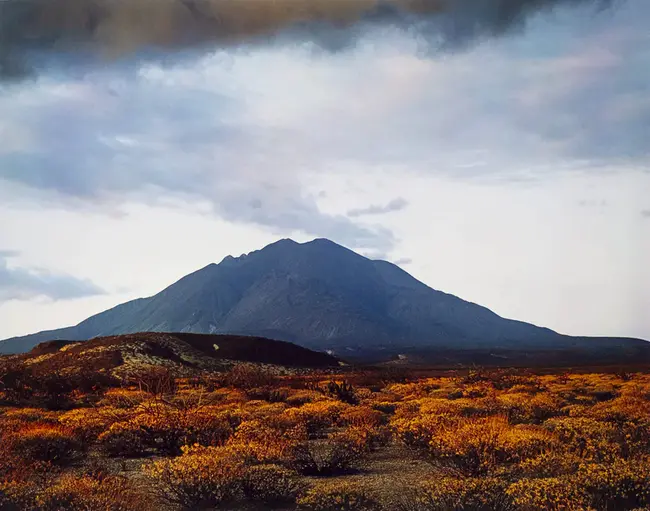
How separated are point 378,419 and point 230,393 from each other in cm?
1122

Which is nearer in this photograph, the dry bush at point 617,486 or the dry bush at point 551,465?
the dry bush at point 617,486

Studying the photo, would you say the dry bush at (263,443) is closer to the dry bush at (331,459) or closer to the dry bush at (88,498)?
the dry bush at (331,459)

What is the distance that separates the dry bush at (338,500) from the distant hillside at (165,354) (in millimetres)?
40287

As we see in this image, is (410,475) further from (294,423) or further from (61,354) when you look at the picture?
(61,354)

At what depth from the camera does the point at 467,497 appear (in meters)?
8.57

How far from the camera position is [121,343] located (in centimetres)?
5909

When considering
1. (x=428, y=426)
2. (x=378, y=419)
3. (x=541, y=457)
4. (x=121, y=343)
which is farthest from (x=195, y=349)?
(x=541, y=457)

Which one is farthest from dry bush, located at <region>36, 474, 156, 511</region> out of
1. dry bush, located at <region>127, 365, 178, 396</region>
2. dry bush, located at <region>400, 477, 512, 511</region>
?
dry bush, located at <region>127, 365, 178, 396</region>

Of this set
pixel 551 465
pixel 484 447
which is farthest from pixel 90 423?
pixel 551 465

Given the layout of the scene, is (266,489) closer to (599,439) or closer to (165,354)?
(599,439)

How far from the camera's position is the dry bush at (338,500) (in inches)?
359

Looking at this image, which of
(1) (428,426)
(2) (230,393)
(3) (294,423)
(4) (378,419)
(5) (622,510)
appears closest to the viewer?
(5) (622,510)

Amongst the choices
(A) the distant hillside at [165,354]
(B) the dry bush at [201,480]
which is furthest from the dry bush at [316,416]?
(A) the distant hillside at [165,354]

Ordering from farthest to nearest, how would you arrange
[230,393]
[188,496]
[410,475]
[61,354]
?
1. [61,354]
2. [230,393]
3. [410,475]
4. [188,496]
